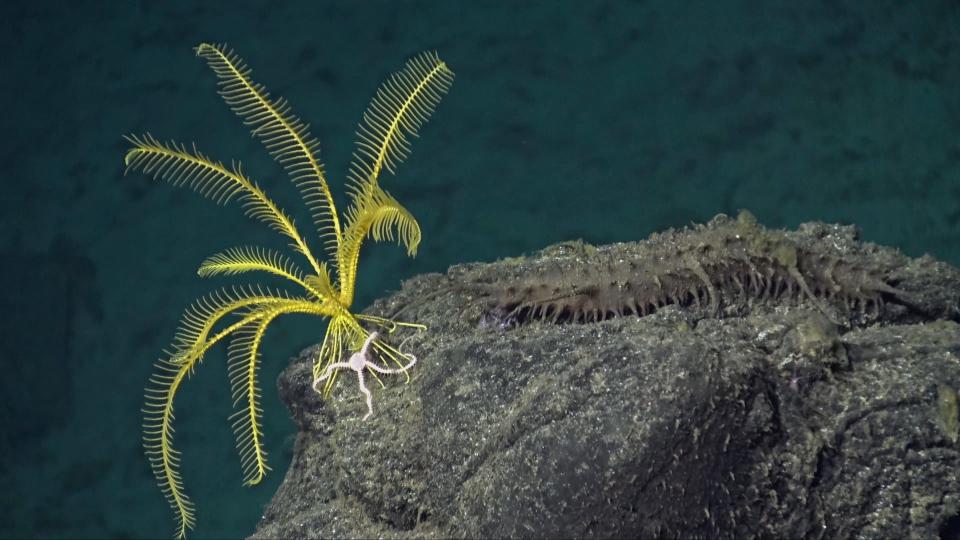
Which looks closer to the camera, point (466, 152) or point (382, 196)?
point (382, 196)

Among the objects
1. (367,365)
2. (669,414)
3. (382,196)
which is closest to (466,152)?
(382,196)

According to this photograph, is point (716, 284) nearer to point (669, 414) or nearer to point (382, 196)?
point (669, 414)

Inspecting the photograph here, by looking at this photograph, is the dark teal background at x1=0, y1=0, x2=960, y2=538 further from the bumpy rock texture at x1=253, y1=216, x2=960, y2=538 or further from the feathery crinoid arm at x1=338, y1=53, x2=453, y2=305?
the bumpy rock texture at x1=253, y1=216, x2=960, y2=538

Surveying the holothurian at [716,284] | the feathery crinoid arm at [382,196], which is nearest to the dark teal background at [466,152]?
the feathery crinoid arm at [382,196]

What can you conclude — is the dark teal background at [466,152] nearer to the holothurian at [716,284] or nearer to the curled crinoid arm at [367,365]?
the curled crinoid arm at [367,365]

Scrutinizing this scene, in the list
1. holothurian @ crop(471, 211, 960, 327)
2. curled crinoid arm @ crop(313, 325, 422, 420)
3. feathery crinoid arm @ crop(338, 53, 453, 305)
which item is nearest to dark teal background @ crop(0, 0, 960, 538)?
feathery crinoid arm @ crop(338, 53, 453, 305)

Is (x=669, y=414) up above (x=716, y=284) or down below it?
below

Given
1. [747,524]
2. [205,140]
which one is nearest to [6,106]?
[205,140]
